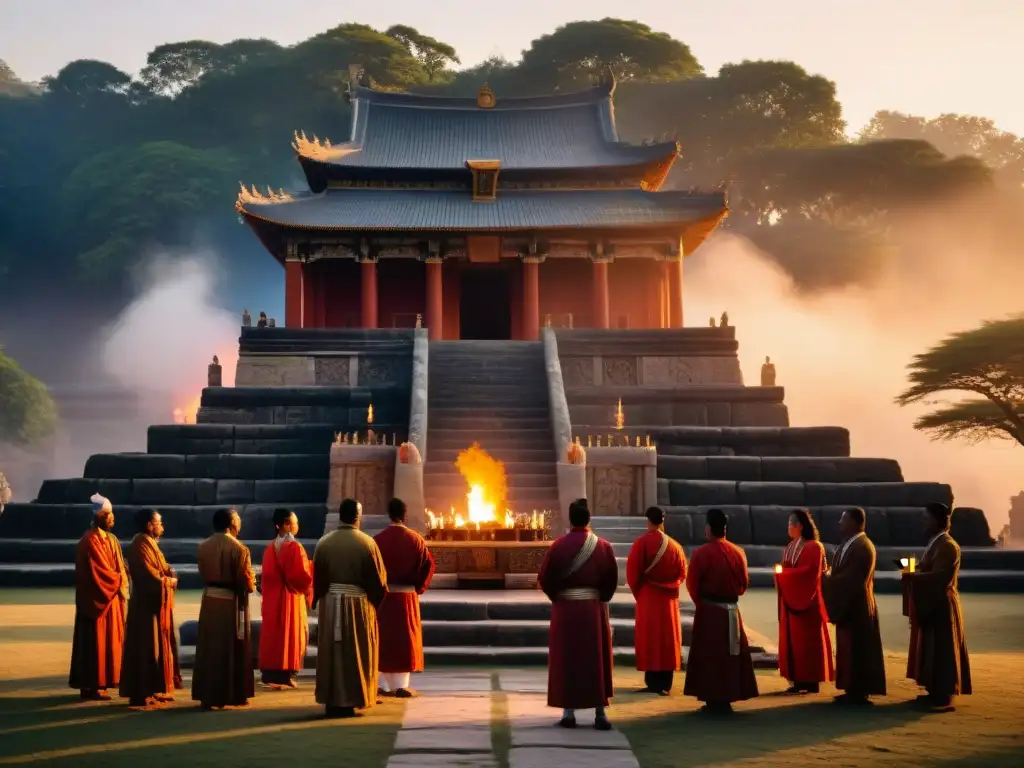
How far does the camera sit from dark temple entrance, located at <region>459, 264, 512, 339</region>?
38.6 metres

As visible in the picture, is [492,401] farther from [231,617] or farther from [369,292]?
[231,617]

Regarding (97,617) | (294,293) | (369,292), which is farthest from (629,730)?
(294,293)

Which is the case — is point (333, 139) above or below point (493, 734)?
above

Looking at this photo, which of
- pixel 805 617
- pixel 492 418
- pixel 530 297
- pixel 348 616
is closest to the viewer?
pixel 348 616

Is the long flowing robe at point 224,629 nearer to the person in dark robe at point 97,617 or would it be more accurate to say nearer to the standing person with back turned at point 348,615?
the standing person with back turned at point 348,615

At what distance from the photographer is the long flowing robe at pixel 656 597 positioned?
37.5ft

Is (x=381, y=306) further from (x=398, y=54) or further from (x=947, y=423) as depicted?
(x=398, y=54)

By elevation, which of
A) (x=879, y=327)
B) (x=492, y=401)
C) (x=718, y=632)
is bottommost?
(x=718, y=632)

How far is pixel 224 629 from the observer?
412 inches

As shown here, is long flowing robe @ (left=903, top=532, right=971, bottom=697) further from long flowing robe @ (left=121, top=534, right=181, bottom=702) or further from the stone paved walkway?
long flowing robe @ (left=121, top=534, right=181, bottom=702)

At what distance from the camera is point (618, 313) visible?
3803 cm

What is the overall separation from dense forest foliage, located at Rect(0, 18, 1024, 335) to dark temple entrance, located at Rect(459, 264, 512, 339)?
24.4 meters

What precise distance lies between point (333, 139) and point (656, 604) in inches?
2610

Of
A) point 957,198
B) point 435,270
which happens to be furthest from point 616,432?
point 957,198
